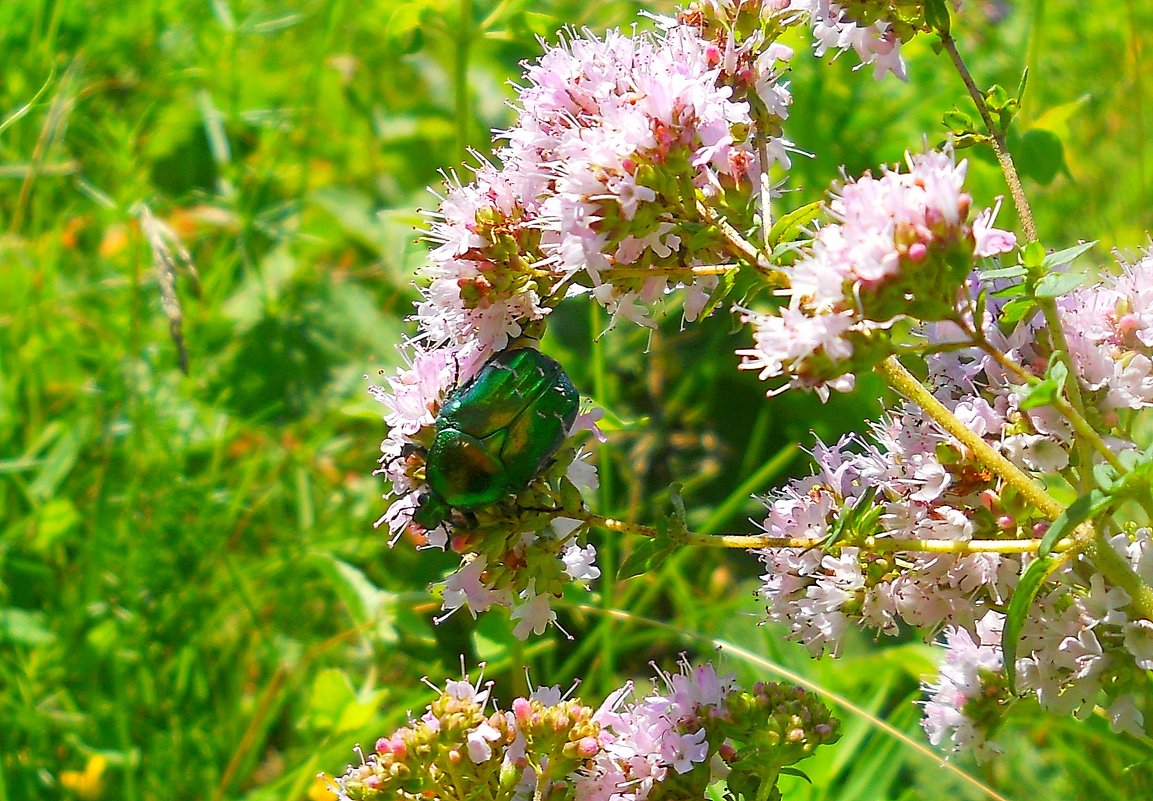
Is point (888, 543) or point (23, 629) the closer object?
point (888, 543)

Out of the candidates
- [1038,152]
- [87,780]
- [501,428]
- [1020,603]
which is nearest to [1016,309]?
[1020,603]

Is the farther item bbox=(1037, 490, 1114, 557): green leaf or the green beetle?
the green beetle

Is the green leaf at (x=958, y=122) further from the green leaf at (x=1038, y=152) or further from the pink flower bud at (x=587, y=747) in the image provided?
the pink flower bud at (x=587, y=747)

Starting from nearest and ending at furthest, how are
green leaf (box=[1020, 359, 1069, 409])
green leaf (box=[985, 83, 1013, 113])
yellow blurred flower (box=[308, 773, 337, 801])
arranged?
green leaf (box=[1020, 359, 1069, 409]) → green leaf (box=[985, 83, 1013, 113]) → yellow blurred flower (box=[308, 773, 337, 801])

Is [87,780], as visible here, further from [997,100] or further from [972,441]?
[997,100]

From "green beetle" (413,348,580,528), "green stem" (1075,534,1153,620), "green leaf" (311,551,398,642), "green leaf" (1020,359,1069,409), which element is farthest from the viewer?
"green leaf" (311,551,398,642)

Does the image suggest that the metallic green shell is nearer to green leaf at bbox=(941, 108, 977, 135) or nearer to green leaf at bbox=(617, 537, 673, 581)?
green leaf at bbox=(617, 537, 673, 581)

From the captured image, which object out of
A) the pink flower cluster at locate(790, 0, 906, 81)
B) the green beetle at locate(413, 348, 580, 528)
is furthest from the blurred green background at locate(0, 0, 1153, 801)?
the pink flower cluster at locate(790, 0, 906, 81)
